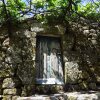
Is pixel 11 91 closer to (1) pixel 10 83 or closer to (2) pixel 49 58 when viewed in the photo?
(1) pixel 10 83

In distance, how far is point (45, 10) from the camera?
546 centimetres

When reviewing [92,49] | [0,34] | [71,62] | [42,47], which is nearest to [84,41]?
[92,49]

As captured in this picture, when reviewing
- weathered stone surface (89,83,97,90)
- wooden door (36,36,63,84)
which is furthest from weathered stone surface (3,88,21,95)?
weathered stone surface (89,83,97,90)

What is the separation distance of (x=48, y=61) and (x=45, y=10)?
1243mm

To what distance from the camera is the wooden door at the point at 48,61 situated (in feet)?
17.5

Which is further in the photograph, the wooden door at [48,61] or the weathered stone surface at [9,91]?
the wooden door at [48,61]

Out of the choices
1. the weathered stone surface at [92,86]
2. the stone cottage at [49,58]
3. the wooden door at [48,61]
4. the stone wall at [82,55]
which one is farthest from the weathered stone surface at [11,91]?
the weathered stone surface at [92,86]

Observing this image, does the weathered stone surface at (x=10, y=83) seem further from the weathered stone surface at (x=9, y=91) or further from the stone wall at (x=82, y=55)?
the stone wall at (x=82, y=55)

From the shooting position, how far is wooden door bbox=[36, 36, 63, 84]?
17.5 feet

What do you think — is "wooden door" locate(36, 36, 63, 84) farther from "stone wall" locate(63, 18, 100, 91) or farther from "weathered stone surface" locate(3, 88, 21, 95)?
"weathered stone surface" locate(3, 88, 21, 95)

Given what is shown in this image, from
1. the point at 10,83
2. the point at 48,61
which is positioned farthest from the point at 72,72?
the point at 10,83

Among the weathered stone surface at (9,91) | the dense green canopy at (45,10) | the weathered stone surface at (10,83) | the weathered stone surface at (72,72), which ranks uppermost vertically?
the dense green canopy at (45,10)

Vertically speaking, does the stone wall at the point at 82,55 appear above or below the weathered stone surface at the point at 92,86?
above

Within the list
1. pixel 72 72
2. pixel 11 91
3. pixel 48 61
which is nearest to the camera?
pixel 11 91
